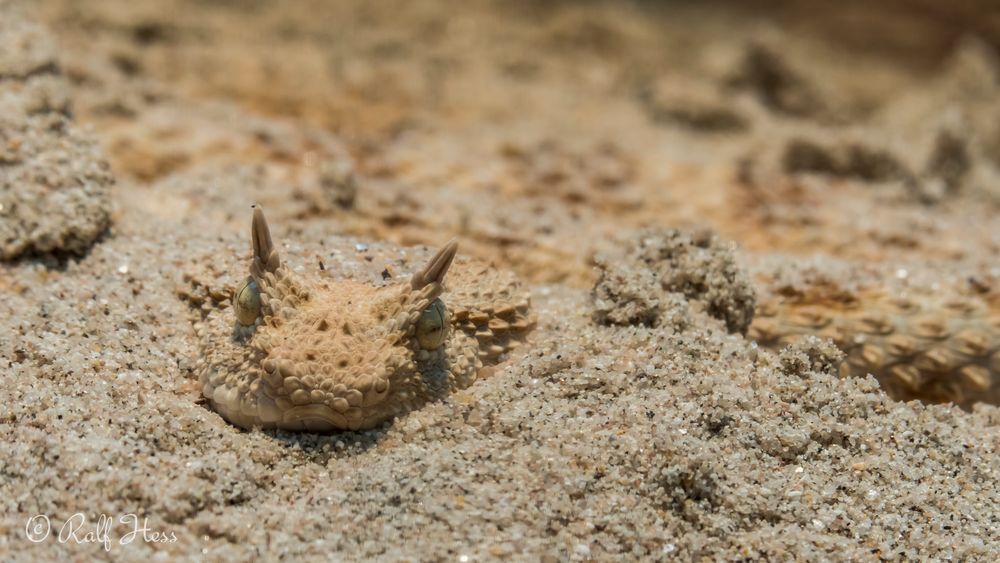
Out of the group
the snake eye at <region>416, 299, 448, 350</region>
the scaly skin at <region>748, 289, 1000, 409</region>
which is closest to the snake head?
the snake eye at <region>416, 299, 448, 350</region>

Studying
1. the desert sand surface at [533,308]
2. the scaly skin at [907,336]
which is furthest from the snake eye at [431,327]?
the scaly skin at [907,336]

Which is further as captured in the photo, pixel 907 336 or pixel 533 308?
pixel 907 336

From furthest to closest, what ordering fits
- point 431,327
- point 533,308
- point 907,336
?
point 907,336
point 533,308
point 431,327

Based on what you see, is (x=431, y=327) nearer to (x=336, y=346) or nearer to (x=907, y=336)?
(x=336, y=346)

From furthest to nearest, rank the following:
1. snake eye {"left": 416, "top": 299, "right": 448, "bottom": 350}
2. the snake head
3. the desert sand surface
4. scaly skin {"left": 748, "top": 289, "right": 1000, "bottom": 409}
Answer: scaly skin {"left": 748, "top": 289, "right": 1000, "bottom": 409}, snake eye {"left": 416, "top": 299, "right": 448, "bottom": 350}, the snake head, the desert sand surface

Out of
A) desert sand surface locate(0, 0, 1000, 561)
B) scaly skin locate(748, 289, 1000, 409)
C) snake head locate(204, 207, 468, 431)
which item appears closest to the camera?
desert sand surface locate(0, 0, 1000, 561)

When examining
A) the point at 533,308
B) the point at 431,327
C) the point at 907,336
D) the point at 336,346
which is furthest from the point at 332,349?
the point at 907,336

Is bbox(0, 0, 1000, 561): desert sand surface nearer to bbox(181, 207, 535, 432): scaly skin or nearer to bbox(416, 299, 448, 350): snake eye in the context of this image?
bbox(181, 207, 535, 432): scaly skin

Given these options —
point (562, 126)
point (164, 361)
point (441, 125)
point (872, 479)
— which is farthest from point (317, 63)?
point (872, 479)
